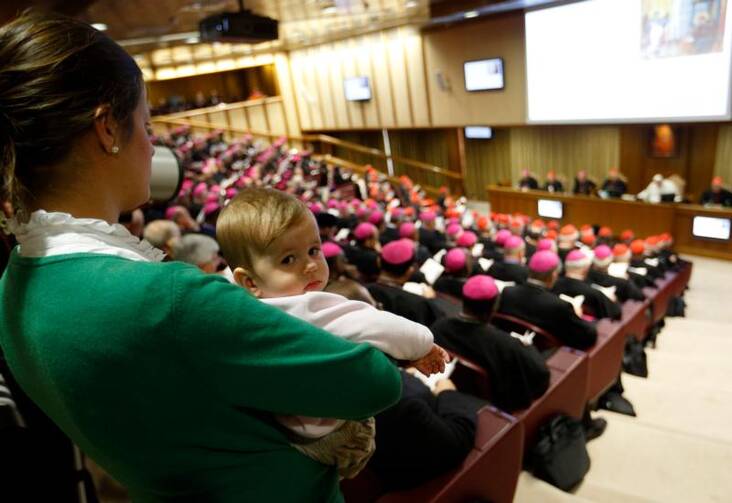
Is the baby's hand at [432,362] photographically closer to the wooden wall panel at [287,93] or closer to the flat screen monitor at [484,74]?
the flat screen monitor at [484,74]

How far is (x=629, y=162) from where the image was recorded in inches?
395

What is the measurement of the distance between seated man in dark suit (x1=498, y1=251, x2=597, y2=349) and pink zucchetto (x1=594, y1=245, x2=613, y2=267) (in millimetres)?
1386

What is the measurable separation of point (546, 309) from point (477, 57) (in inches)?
321

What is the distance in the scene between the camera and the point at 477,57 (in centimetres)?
1007

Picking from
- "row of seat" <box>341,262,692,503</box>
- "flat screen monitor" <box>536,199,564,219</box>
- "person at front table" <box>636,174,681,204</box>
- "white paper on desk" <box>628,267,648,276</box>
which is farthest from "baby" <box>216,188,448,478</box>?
"flat screen monitor" <box>536,199,564,219</box>

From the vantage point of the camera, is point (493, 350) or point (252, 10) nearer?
point (493, 350)

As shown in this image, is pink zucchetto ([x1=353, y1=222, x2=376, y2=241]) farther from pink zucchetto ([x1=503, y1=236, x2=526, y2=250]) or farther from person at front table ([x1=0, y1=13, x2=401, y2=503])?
person at front table ([x1=0, y1=13, x2=401, y2=503])

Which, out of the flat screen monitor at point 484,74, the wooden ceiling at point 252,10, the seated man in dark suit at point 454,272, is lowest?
the seated man in dark suit at point 454,272

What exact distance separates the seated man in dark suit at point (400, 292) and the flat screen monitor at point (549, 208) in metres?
6.87

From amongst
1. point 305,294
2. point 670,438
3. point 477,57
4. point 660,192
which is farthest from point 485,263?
point 477,57

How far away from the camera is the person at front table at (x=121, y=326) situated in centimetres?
57

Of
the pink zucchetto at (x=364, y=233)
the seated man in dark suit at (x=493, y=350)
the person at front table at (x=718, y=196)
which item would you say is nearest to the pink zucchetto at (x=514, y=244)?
the pink zucchetto at (x=364, y=233)

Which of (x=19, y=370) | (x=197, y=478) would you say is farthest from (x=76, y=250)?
(x=197, y=478)

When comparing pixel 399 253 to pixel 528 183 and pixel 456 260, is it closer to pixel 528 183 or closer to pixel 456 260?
pixel 456 260
